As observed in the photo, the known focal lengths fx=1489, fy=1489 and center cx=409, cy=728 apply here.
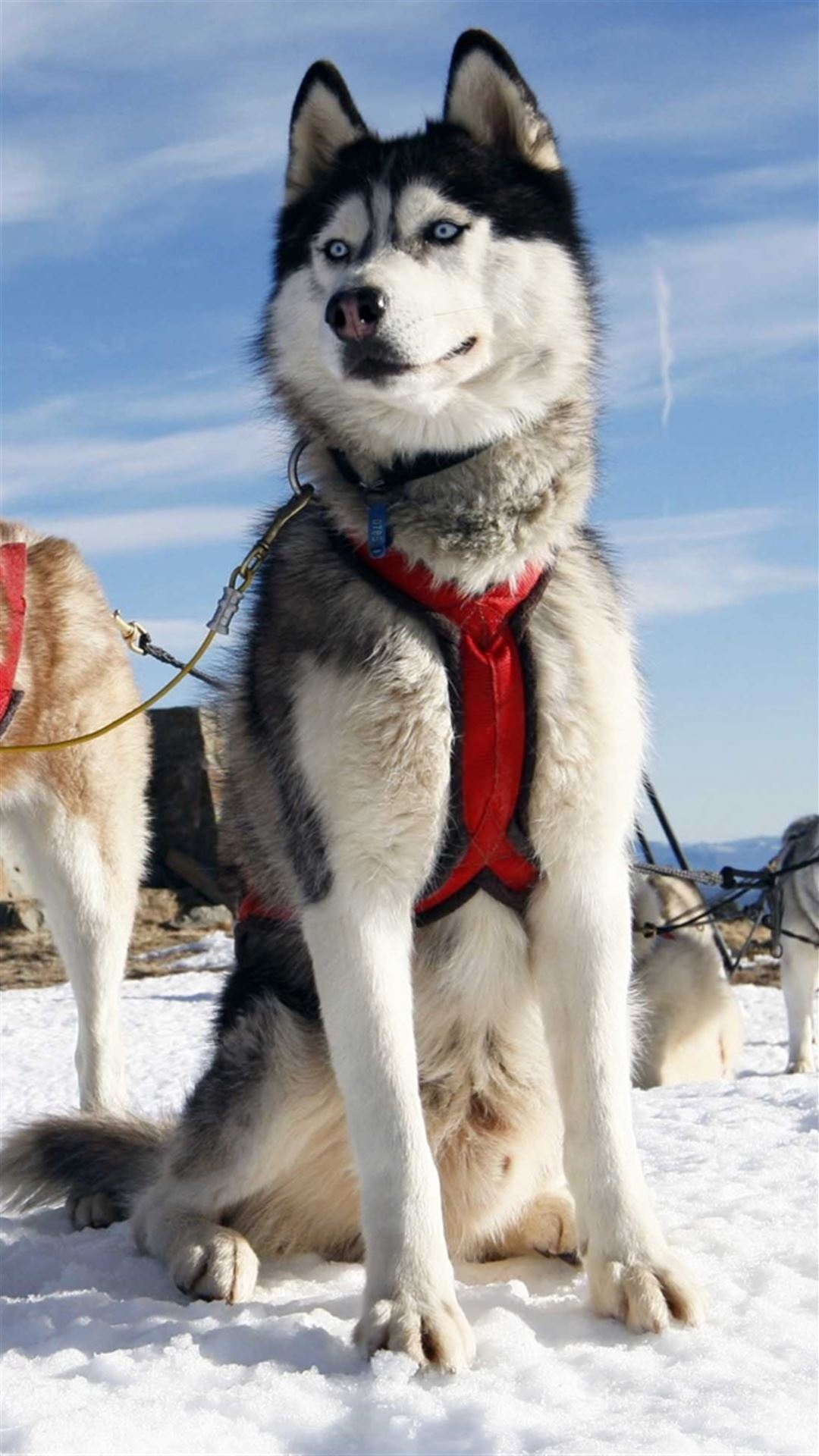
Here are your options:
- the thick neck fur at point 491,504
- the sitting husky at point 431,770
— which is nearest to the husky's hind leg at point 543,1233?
the sitting husky at point 431,770

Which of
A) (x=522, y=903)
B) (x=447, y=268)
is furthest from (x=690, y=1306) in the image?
(x=447, y=268)

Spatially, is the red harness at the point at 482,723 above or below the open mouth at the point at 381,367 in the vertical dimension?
below

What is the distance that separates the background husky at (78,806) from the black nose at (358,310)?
95.3 inches

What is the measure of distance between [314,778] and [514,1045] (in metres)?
0.70

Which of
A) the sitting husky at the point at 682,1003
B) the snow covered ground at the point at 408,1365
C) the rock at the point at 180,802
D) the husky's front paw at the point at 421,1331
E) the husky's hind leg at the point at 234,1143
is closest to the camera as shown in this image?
the snow covered ground at the point at 408,1365

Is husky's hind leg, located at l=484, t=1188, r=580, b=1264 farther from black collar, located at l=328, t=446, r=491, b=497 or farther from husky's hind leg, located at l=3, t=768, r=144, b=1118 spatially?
husky's hind leg, located at l=3, t=768, r=144, b=1118

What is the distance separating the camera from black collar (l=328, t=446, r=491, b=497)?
2826 mm

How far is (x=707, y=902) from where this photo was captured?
9.38 metres

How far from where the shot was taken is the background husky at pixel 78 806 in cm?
480

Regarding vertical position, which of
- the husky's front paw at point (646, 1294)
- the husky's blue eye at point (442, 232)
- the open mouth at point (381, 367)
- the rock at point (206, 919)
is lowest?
the husky's front paw at point (646, 1294)

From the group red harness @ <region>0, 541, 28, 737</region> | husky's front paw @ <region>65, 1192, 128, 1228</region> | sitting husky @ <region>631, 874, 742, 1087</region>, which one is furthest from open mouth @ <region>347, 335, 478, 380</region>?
sitting husky @ <region>631, 874, 742, 1087</region>

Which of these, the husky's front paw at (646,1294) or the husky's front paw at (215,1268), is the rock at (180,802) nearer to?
the husky's front paw at (215,1268)

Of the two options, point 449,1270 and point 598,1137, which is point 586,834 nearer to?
point 598,1137

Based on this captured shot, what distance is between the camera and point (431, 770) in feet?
8.64
